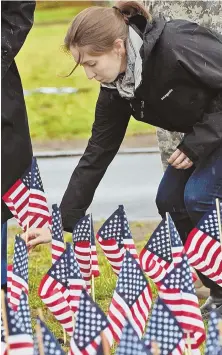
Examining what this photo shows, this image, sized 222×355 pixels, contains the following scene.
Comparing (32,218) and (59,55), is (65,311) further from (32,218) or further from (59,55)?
(59,55)

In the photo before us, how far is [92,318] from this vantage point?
3.86 meters

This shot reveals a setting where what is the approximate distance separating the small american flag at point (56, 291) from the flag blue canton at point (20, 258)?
12 cm

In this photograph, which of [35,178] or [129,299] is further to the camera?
[35,178]

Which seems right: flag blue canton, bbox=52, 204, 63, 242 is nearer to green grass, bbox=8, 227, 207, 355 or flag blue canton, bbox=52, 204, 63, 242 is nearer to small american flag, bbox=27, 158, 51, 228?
small american flag, bbox=27, 158, 51, 228

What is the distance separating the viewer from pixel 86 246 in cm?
515

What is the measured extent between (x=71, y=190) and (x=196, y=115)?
0.80 meters

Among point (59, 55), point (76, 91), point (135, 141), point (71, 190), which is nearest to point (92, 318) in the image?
point (71, 190)

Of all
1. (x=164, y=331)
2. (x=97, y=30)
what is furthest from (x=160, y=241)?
(x=164, y=331)

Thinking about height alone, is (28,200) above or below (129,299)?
below

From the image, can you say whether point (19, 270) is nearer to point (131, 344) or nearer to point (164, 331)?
point (164, 331)

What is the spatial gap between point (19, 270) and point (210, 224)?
89cm

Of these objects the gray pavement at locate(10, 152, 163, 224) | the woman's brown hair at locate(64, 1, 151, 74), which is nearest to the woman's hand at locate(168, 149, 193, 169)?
the woman's brown hair at locate(64, 1, 151, 74)

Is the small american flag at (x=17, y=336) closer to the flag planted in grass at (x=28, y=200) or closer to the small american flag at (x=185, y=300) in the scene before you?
the small american flag at (x=185, y=300)

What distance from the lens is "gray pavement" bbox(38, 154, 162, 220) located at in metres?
8.97
